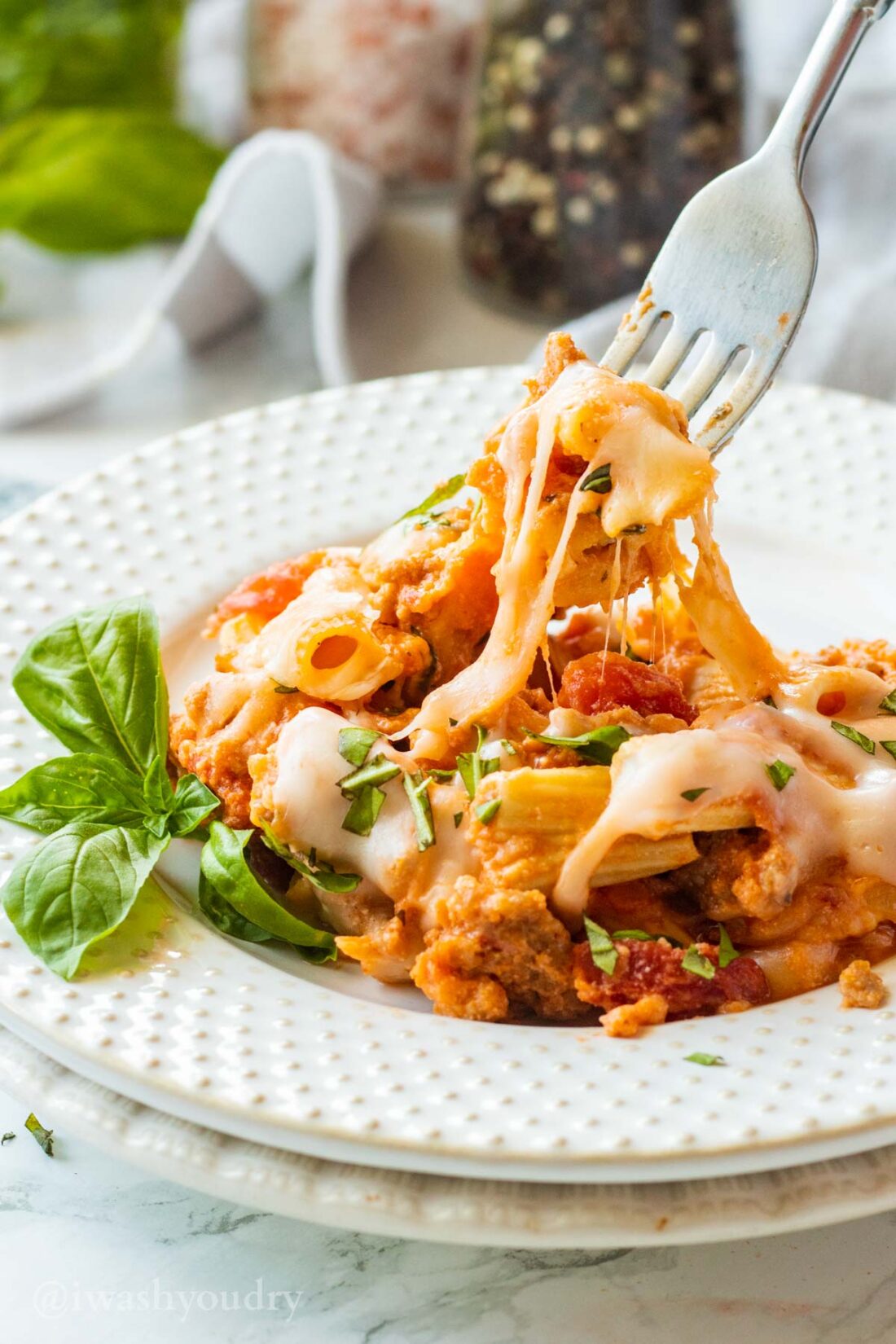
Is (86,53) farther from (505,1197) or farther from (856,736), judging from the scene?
(505,1197)

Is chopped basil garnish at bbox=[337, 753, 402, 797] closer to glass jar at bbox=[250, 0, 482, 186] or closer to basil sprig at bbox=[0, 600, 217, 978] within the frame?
basil sprig at bbox=[0, 600, 217, 978]

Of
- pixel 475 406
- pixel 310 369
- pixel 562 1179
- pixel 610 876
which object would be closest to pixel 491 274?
pixel 310 369

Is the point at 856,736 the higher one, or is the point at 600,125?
the point at 600,125

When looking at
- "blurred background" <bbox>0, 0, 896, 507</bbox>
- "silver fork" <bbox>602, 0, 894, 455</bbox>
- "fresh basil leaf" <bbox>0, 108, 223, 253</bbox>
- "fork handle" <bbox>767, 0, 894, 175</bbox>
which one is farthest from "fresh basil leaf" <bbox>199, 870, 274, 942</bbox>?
"fresh basil leaf" <bbox>0, 108, 223, 253</bbox>

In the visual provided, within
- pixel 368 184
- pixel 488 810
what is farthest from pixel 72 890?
pixel 368 184

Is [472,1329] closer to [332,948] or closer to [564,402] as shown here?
[332,948]

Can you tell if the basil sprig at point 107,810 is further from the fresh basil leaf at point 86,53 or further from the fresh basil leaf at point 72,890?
the fresh basil leaf at point 86,53
